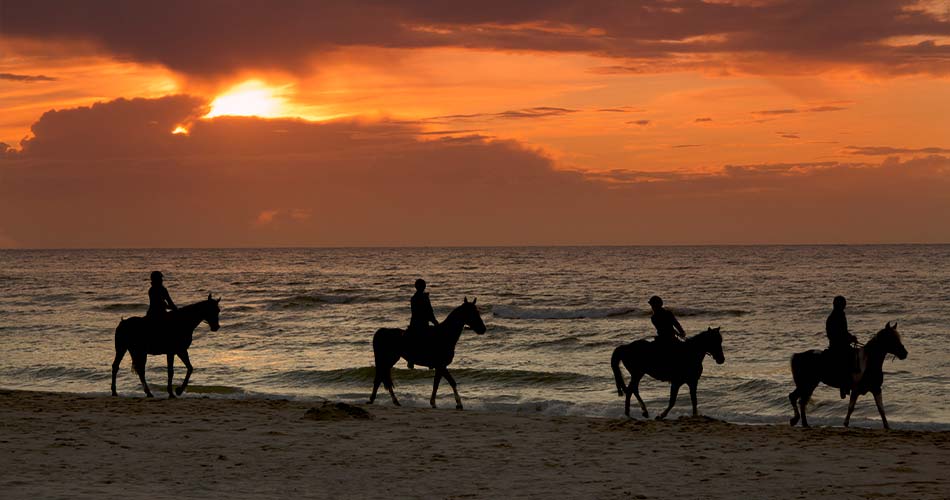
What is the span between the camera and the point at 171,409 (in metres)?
17.4

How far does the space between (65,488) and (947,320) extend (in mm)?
37562

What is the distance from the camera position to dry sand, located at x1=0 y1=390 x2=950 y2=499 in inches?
439

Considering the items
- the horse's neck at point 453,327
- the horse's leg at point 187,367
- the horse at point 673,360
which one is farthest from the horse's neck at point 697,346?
the horse's leg at point 187,367

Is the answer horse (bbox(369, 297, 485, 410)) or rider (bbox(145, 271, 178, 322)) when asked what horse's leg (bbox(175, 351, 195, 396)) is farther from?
horse (bbox(369, 297, 485, 410))

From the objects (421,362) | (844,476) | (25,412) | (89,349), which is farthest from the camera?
(89,349)

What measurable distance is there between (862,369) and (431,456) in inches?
298

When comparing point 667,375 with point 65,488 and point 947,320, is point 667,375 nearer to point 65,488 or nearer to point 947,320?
point 65,488

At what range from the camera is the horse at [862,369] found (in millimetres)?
15859

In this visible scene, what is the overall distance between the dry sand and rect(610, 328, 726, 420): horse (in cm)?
72

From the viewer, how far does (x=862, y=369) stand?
16.0 metres

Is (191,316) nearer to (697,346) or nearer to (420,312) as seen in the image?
(420,312)

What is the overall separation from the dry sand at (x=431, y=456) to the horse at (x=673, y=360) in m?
0.72

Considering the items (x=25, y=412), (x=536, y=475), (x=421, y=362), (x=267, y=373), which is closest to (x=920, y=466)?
(x=536, y=475)

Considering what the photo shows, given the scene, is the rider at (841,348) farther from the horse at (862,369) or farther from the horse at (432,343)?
the horse at (432,343)
